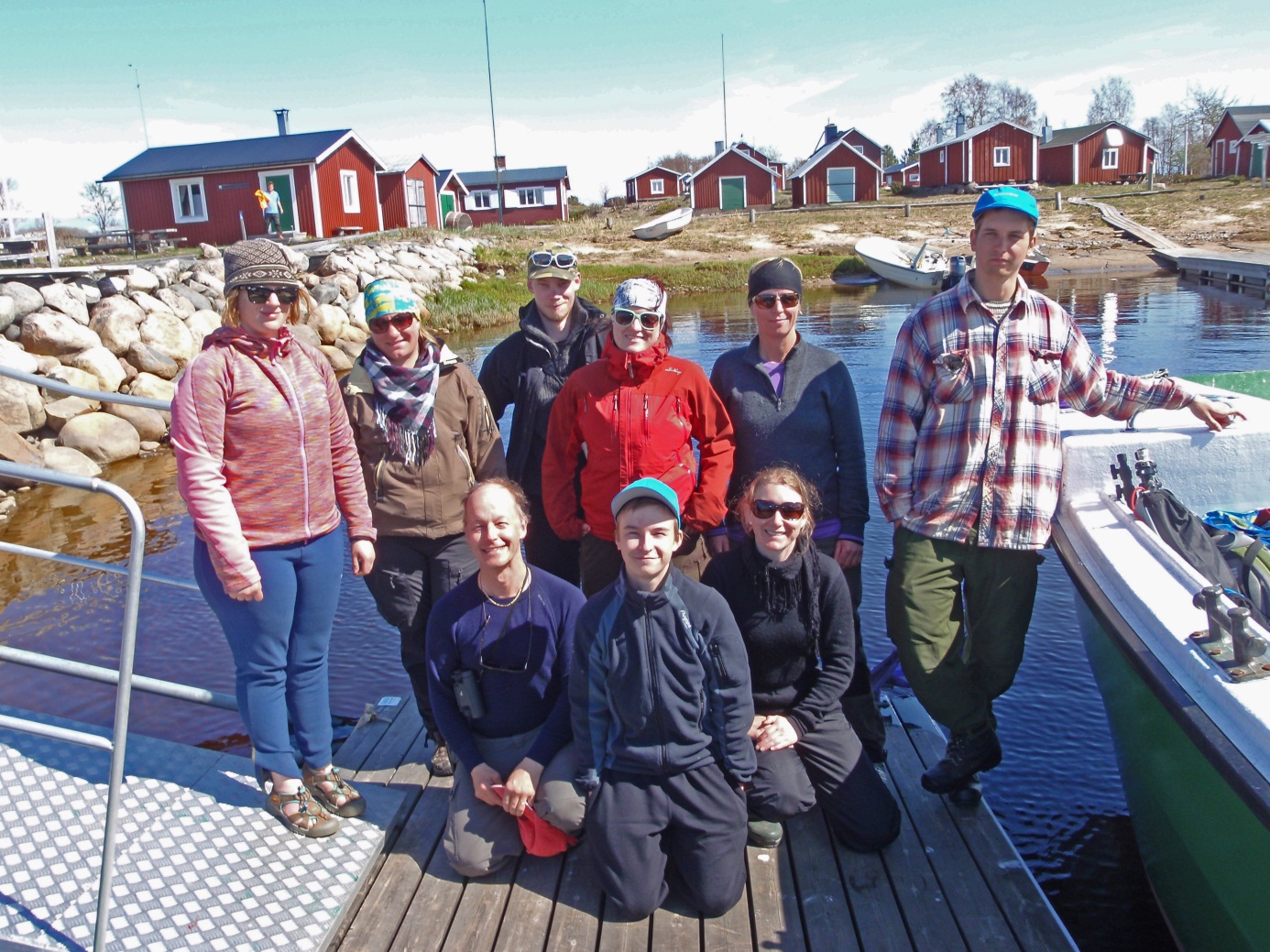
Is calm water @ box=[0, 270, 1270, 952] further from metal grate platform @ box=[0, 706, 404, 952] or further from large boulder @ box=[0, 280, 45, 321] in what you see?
large boulder @ box=[0, 280, 45, 321]

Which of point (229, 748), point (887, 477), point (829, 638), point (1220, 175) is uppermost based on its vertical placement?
point (1220, 175)

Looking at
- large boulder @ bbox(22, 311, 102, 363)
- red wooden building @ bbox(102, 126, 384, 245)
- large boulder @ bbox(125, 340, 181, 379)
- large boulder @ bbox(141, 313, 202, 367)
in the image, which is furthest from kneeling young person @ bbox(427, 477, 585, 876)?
red wooden building @ bbox(102, 126, 384, 245)

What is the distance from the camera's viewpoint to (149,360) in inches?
536

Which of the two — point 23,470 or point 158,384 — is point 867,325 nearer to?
point 158,384

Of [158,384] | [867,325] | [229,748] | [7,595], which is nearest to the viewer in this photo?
[229,748]

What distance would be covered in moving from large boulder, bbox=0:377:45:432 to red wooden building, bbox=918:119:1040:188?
44632mm

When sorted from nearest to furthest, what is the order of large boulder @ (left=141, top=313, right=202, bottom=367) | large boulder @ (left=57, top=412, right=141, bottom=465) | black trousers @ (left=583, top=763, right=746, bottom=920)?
black trousers @ (left=583, top=763, right=746, bottom=920) < large boulder @ (left=57, top=412, right=141, bottom=465) < large boulder @ (left=141, top=313, right=202, bottom=367)

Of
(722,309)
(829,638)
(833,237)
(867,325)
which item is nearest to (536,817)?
(829,638)

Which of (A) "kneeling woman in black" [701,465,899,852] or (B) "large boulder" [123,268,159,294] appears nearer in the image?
(A) "kneeling woman in black" [701,465,899,852]

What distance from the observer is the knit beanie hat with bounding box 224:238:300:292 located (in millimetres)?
2982

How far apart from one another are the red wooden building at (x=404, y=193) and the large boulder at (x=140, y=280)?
19.6m

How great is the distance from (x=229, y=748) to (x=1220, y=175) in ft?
189

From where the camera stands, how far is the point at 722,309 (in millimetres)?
24547

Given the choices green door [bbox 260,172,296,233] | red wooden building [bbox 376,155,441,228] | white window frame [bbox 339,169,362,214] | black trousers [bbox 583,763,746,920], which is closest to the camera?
black trousers [bbox 583,763,746,920]
